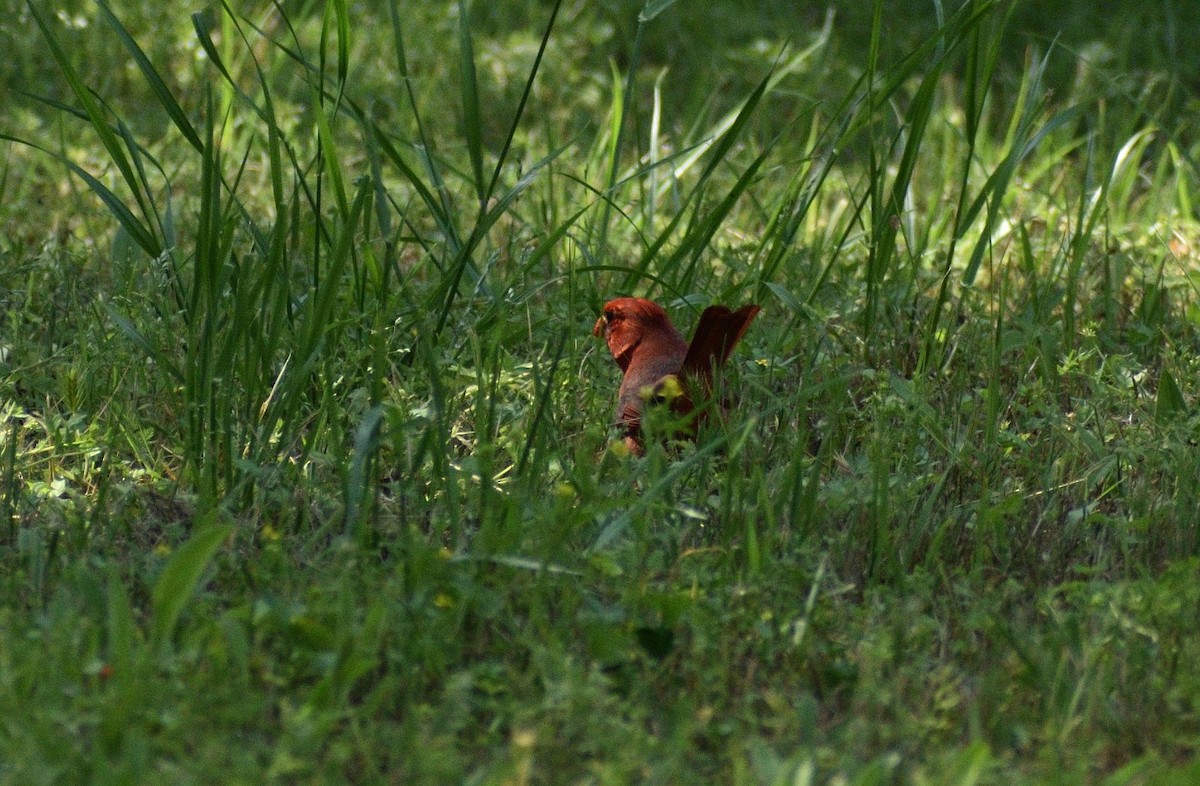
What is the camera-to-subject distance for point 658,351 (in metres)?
2.75

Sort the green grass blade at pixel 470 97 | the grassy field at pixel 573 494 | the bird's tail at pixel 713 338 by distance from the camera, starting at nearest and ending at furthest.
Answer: the grassy field at pixel 573 494, the bird's tail at pixel 713 338, the green grass blade at pixel 470 97

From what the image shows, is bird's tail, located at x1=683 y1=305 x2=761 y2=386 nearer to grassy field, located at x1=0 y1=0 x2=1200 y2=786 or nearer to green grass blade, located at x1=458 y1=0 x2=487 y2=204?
grassy field, located at x1=0 y1=0 x2=1200 y2=786

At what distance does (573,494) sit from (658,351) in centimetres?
60

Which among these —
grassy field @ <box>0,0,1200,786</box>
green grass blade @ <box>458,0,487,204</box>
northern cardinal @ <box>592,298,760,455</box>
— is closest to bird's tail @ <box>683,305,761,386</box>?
northern cardinal @ <box>592,298,760,455</box>

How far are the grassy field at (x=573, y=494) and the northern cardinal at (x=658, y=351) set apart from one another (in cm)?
10

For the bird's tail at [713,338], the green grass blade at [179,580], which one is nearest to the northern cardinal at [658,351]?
the bird's tail at [713,338]

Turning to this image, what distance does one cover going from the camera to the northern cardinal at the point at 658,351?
2.62m

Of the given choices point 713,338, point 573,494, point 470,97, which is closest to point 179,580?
point 573,494

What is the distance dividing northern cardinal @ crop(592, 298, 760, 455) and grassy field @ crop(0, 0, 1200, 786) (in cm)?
10

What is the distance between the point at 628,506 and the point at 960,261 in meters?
1.88

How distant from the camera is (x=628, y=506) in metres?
2.25

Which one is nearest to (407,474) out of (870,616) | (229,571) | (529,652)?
(229,571)

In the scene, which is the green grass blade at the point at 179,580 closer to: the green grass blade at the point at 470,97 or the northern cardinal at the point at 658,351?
the northern cardinal at the point at 658,351

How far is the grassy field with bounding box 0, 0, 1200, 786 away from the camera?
1.80 metres
